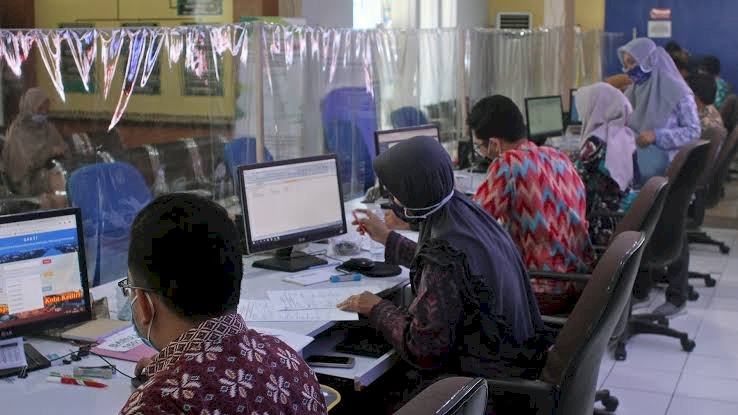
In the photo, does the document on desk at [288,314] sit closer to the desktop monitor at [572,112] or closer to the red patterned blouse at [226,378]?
the red patterned blouse at [226,378]

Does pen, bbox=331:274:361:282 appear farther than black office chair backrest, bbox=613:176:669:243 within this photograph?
No

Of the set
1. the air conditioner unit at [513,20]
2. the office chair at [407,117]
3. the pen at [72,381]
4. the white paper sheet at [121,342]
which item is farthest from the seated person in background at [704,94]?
the pen at [72,381]

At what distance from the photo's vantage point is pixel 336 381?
8.00 feet

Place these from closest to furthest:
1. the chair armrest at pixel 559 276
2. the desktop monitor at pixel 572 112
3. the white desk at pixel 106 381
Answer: the white desk at pixel 106 381 → the chair armrest at pixel 559 276 → the desktop monitor at pixel 572 112

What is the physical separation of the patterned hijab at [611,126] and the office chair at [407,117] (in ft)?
3.26

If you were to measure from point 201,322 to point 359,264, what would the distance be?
1.72 metres

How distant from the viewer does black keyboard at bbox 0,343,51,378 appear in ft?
7.29

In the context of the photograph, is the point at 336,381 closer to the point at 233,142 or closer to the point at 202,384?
the point at 202,384

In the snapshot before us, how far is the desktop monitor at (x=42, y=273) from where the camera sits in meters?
2.28

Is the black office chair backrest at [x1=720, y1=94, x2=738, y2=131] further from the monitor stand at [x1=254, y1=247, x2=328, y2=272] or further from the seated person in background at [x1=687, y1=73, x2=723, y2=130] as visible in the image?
the monitor stand at [x1=254, y1=247, x2=328, y2=272]

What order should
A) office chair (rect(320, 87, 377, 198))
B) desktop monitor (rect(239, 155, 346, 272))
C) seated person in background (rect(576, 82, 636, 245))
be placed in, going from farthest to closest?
seated person in background (rect(576, 82, 636, 245)) < office chair (rect(320, 87, 377, 198)) < desktop monitor (rect(239, 155, 346, 272))

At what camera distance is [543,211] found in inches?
134

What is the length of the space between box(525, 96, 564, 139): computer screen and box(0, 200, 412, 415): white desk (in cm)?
406

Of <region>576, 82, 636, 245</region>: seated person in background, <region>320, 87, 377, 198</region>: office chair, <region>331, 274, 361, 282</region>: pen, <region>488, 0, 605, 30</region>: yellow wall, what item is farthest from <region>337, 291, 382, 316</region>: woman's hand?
<region>488, 0, 605, 30</region>: yellow wall
